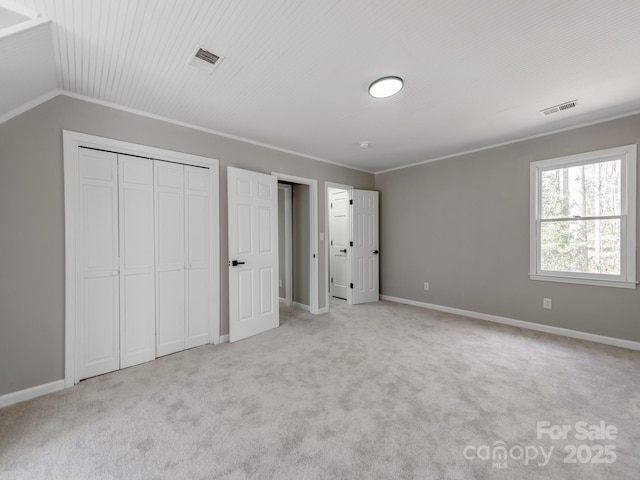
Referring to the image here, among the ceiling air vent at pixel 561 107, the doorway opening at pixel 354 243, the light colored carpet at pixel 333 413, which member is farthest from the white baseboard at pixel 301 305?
the ceiling air vent at pixel 561 107

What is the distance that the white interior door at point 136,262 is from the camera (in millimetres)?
2684

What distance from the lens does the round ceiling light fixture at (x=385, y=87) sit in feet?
7.24

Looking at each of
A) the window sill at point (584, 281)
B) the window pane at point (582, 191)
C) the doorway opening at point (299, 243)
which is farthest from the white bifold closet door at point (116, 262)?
the window pane at point (582, 191)

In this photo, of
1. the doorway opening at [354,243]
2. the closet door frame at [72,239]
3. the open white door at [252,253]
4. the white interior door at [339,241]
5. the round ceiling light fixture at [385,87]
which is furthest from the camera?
the white interior door at [339,241]

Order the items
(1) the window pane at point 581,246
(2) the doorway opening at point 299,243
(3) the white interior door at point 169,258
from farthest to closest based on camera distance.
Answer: (2) the doorway opening at point 299,243 → (1) the window pane at point 581,246 → (3) the white interior door at point 169,258

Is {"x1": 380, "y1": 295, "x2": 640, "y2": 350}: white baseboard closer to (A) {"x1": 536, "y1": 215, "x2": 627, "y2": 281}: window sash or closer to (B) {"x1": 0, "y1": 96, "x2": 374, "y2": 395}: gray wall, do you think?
(A) {"x1": 536, "y1": 215, "x2": 627, "y2": 281}: window sash

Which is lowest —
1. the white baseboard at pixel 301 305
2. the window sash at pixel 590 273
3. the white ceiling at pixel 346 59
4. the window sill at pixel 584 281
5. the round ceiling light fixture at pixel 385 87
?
the white baseboard at pixel 301 305

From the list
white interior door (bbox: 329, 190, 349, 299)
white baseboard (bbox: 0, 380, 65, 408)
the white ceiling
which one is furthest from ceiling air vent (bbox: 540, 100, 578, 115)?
white baseboard (bbox: 0, 380, 65, 408)

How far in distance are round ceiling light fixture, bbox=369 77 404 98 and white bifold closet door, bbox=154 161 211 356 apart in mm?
2089

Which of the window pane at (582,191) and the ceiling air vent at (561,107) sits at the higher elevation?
the ceiling air vent at (561,107)

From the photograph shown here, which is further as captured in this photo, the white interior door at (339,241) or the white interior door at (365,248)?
the white interior door at (339,241)

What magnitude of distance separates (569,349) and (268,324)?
138 inches

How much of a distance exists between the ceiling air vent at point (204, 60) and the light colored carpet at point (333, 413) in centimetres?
255

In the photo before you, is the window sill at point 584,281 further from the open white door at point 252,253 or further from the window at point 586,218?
the open white door at point 252,253
